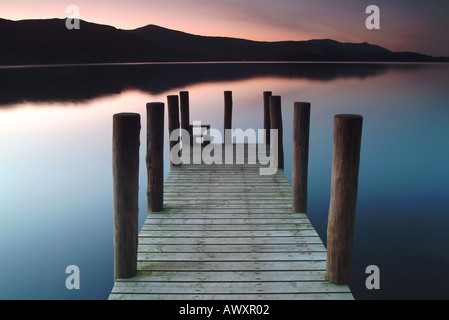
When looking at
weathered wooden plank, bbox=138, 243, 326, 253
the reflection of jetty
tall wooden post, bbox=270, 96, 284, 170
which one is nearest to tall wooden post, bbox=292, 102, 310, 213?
the reflection of jetty

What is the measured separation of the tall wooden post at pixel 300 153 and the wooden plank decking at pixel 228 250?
23 centimetres

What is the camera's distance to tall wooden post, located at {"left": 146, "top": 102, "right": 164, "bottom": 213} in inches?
214

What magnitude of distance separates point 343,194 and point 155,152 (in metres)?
2.89

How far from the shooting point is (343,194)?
3.62m

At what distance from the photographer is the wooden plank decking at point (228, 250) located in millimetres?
3659

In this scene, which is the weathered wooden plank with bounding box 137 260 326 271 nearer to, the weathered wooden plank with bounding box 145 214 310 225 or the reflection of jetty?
the reflection of jetty

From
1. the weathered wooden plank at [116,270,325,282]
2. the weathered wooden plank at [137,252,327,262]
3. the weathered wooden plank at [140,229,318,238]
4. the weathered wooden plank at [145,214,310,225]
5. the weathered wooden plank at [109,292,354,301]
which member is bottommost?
the weathered wooden plank at [109,292,354,301]

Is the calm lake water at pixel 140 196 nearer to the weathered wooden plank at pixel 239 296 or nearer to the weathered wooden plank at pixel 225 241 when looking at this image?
the weathered wooden plank at pixel 225 241

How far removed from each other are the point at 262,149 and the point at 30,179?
7761 millimetres

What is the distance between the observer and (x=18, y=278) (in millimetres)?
6801

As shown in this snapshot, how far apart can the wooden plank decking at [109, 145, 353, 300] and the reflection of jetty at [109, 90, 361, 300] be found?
0.01 metres

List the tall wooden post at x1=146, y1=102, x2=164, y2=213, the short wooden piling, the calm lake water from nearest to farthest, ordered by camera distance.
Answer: the tall wooden post at x1=146, y1=102, x2=164, y2=213, the calm lake water, the short wooden piling
